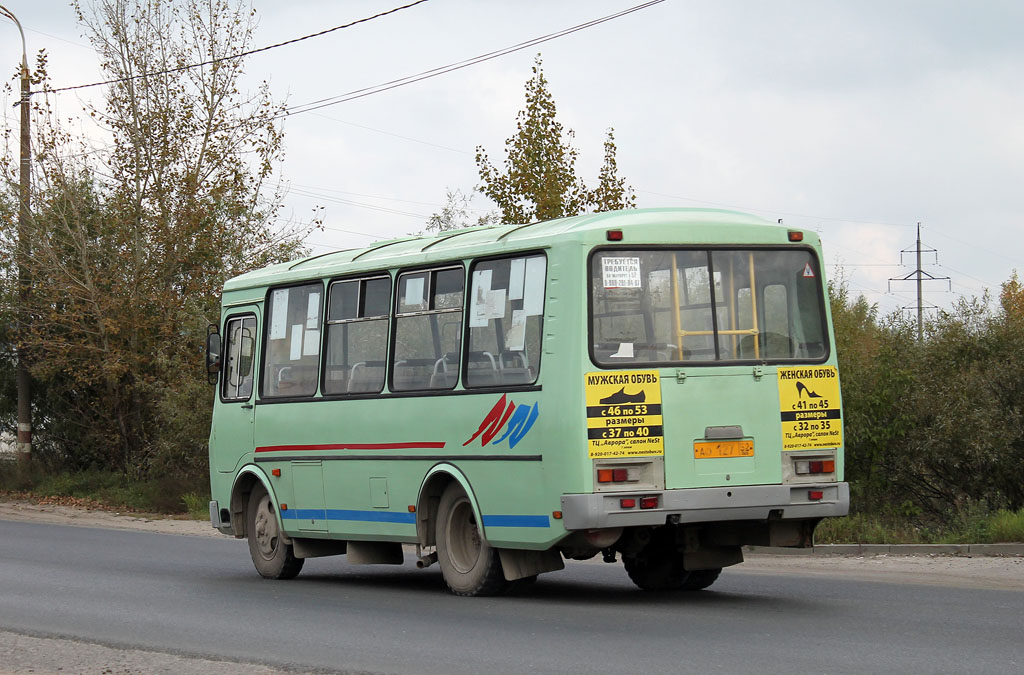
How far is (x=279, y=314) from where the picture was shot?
15.9 meters

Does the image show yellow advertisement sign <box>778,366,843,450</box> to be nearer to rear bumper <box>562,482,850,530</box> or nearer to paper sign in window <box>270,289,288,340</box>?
rear bumper <box>562,482,850,530</box>

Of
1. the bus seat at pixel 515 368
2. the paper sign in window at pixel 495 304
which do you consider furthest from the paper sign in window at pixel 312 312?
the bus seat at pixel 515 368

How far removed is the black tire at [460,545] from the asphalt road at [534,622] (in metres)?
0.17

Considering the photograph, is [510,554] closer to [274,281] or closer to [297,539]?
[297,539]

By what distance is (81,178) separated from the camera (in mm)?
32938

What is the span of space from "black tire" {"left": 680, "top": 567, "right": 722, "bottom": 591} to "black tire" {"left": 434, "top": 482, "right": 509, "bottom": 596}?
1.72m

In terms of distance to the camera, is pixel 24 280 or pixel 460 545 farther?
pixel 24 280

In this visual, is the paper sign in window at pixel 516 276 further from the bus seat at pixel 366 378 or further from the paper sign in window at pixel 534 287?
the bus seat at pixel 366 378

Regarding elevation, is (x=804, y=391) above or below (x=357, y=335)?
below

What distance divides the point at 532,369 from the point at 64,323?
894 inches

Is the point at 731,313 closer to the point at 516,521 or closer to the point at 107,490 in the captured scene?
the point at 516,521

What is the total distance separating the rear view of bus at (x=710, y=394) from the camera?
11.5m

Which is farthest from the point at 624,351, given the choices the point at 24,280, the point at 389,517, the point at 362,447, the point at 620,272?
the point at 24,280

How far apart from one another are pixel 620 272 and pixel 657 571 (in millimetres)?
3197
